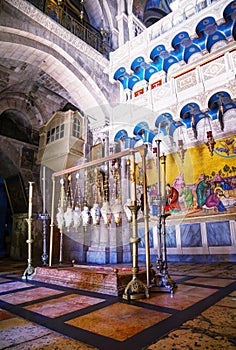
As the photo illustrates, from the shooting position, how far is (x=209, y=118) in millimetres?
7133

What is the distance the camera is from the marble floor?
1.45 metres

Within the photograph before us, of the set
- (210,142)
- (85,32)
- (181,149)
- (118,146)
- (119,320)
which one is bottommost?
(119,320)

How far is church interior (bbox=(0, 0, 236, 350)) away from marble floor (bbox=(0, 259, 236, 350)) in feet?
0.14

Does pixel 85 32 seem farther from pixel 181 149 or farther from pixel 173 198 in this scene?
pixel 173 198

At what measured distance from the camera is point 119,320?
6.12 ft

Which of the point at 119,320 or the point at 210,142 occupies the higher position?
the point at 210,142

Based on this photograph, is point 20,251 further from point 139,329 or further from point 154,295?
point 139,329

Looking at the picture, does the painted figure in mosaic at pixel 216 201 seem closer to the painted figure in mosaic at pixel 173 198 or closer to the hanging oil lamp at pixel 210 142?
the painted figure in mosaic at pixel 173 198

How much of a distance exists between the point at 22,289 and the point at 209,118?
6.51m

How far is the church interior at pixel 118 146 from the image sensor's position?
324 cm

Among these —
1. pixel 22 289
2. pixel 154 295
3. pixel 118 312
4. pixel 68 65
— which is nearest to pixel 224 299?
pixel 154 295

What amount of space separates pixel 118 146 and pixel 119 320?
7.01m

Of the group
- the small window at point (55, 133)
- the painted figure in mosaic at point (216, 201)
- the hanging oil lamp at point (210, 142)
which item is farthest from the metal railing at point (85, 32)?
the painted figure in mosaic at point (216, 201)

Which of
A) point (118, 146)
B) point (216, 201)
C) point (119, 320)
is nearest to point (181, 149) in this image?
point (216, 201)
